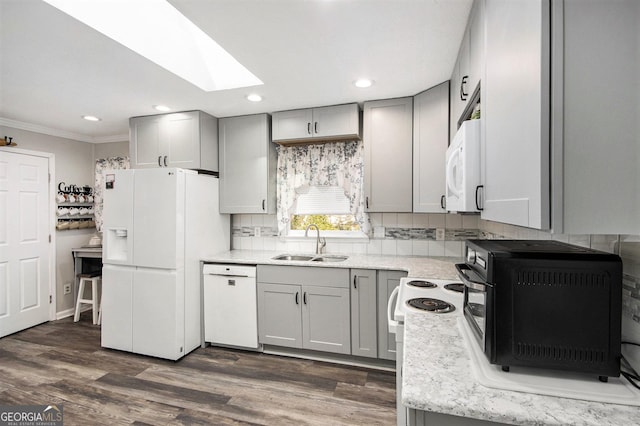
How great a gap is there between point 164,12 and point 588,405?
2.73 metres

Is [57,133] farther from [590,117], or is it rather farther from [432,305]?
[590,117]

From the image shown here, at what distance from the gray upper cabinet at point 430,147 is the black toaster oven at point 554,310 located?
1661 mm

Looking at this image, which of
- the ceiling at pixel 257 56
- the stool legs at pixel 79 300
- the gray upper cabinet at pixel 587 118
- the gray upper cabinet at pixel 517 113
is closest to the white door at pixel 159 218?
the ceiling at pixel 257 56

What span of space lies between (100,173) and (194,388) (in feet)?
10.7

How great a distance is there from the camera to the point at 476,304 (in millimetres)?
1146

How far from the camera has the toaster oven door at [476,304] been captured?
95 cm

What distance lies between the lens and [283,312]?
282cm

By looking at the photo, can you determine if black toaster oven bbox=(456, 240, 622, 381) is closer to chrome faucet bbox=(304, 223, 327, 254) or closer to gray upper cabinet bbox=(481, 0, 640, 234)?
gray upper cabinet bbox=(481, 0, 640, 234)

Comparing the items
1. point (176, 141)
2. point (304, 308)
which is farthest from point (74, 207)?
point (304, 308)

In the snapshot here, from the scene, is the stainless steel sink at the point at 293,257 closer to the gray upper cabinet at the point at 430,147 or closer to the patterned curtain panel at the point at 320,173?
the patterned curtain panel at the point at 320,173

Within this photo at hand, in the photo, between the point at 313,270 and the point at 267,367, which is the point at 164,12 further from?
the point at 267,367

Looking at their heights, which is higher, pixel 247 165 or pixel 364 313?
pixel 247 165

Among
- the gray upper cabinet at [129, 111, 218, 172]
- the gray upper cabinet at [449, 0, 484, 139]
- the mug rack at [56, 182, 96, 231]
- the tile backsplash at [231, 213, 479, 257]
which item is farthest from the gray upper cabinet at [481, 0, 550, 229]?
the mug rack at [56, 182, 96, 231]

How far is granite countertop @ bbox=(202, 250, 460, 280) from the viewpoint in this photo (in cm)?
234
